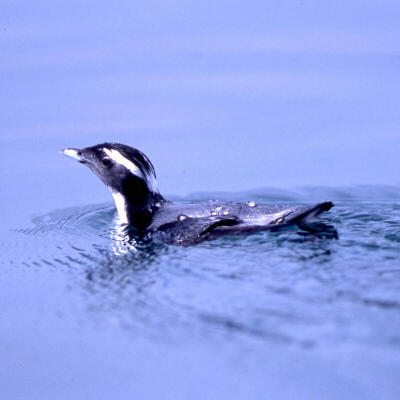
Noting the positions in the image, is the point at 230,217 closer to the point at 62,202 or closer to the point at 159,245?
the point at 159,245

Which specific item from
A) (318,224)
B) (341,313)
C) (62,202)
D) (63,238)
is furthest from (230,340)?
(62,202)

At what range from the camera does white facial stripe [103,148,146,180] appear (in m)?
9.56

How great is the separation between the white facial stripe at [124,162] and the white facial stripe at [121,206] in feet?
1.34

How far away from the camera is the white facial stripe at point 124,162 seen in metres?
9.56

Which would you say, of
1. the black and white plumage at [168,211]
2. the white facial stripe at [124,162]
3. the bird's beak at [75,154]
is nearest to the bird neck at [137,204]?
the black and white plumage at [168,211]

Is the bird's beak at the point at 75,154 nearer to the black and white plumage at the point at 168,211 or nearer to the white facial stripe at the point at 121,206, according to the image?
the black and white plumage at the point at 168,211

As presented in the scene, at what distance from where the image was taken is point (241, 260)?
24.9ft

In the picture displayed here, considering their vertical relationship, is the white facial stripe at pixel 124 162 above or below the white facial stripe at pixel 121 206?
above

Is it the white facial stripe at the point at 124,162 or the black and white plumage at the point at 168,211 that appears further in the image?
the white facial stripe at the point at 124,162

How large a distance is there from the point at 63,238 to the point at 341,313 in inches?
165

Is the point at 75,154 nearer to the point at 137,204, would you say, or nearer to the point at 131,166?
the point at 131,166

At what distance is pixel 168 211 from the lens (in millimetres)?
9227

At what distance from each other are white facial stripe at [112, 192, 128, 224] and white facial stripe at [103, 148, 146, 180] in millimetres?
409

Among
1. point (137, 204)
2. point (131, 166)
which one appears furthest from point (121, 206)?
point (131, 166)
